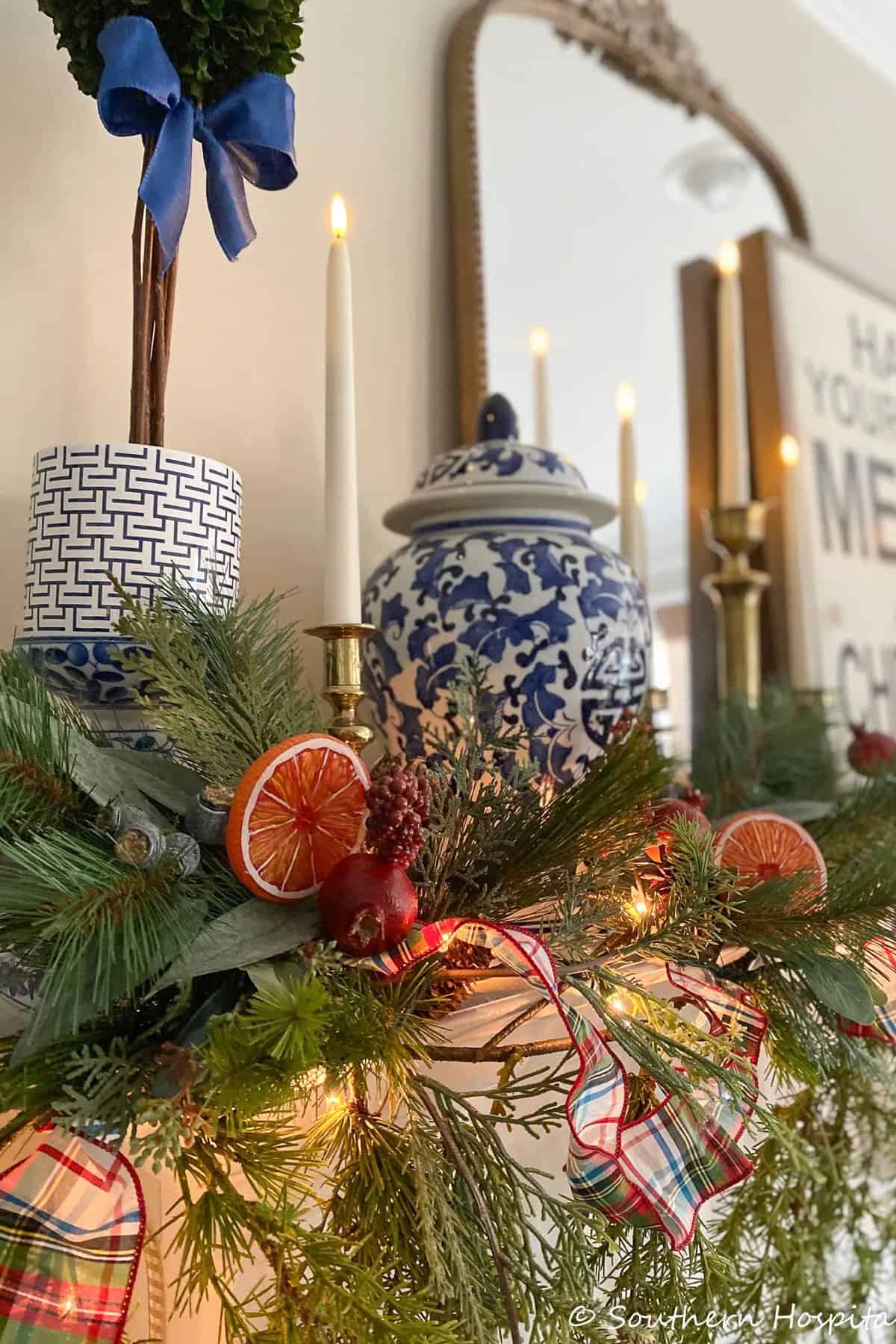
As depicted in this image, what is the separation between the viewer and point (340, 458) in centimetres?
53

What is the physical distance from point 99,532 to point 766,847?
369 millimetres

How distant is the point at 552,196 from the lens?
0.95m

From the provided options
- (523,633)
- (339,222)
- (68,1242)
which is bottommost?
(68,1242)

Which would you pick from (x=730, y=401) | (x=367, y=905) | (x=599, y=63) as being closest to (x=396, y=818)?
(x=367, y=905)

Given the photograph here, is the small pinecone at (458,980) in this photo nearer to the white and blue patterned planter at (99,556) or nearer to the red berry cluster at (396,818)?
the red berry cluster at (396,818)

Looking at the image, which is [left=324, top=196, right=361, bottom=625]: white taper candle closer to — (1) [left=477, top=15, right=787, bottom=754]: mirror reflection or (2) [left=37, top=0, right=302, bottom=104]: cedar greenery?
(2) [left=37, top=0, right=302, bottom=104]: cedar greenery

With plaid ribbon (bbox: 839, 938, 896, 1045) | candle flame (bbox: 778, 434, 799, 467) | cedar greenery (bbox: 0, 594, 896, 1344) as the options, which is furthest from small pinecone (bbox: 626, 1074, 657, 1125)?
candle flame (bbox: 778, 434, 799, 467)

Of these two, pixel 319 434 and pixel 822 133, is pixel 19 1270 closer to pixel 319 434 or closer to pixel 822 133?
pixel 319 434

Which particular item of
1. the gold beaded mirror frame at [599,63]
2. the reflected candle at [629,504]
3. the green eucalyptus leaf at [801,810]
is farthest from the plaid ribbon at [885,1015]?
the gold beaded mirror frame at [599,63]

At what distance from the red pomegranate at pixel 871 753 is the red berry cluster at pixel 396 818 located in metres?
0.52

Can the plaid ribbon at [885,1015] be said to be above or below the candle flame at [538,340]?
below

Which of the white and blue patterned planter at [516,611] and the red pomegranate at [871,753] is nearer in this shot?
the white and blue patterned planter at [516,611]

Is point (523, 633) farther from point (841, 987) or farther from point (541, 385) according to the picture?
point (541, 385)

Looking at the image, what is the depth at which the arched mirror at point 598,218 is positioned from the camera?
870mm
